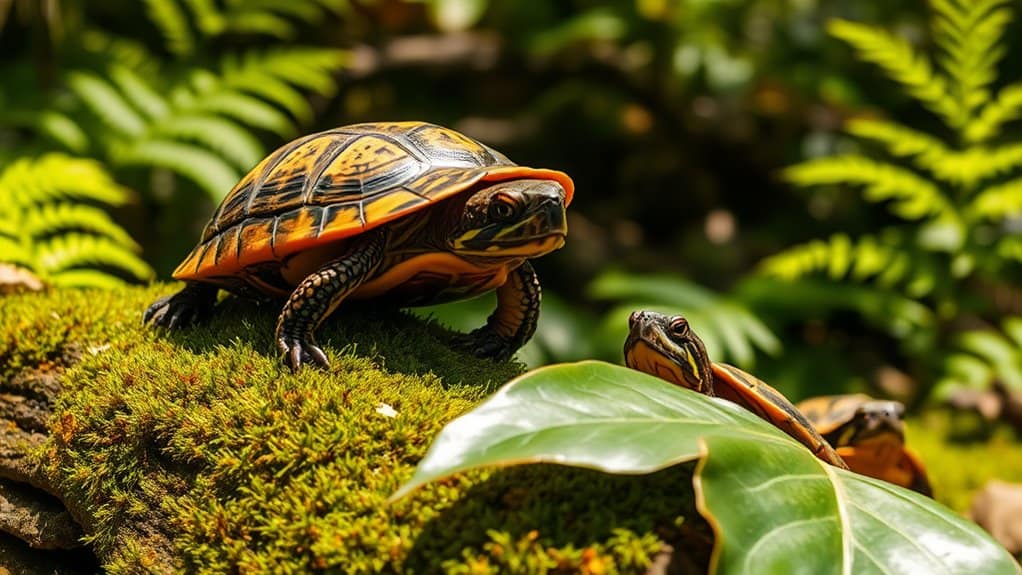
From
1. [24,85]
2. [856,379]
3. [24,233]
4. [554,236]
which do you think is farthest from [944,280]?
[24,85]

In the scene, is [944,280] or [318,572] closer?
[318,572]

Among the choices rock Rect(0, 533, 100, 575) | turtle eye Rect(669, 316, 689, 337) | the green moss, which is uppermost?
turtle eye Rect(669, 316, 689, 337)

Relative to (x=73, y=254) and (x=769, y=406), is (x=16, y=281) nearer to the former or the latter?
(x=73, y=254)

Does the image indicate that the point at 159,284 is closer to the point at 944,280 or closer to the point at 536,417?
the point at 536,417

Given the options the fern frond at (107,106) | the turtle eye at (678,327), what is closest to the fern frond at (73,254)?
the fern frond at (107,106)

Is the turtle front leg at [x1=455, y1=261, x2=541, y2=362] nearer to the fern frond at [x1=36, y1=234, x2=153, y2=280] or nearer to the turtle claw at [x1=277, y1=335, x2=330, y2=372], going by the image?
the turtle claw at [x1=277, y1=335, x2=330, y2=372]

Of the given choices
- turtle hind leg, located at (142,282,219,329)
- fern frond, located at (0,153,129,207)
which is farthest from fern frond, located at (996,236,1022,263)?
fern frond, located at (0,153,129,207)

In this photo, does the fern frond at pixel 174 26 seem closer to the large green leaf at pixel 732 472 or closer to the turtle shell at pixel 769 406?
the turtle shell at pixel 769 406
